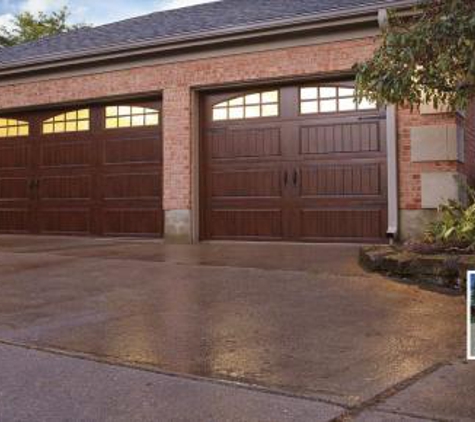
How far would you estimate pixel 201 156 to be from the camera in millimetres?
12828

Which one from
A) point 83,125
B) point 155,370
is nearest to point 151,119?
point 83,125

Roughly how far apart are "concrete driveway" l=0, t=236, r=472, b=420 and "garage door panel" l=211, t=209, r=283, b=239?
9.57 ft

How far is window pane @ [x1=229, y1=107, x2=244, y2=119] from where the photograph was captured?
1254cm

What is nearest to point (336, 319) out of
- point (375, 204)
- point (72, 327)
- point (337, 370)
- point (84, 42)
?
point (337, 370)

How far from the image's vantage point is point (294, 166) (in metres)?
12.0

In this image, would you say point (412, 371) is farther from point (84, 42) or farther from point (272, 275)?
point (84, 42)

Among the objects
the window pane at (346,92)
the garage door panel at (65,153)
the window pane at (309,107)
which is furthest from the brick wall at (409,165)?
the garage door panel at (65,153)

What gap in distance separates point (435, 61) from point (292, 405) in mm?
4409

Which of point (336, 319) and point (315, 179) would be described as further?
point (315, 179)

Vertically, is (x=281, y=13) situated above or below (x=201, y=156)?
above

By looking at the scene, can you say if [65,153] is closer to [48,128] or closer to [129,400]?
[48,128]

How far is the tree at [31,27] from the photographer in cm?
3522

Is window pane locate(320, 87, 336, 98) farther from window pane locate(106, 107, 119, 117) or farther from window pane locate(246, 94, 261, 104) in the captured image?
window pane locate(106, 107, 119, 117)

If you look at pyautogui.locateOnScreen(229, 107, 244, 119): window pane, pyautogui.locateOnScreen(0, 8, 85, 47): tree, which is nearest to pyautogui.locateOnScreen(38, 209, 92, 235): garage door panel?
pyautogui.locateOnScreen(229, 107, 244, 119): window pane
